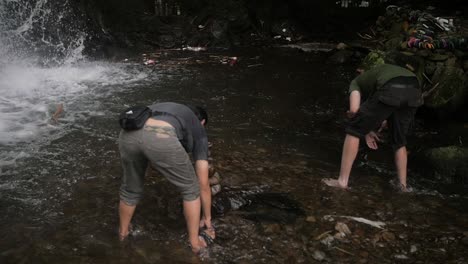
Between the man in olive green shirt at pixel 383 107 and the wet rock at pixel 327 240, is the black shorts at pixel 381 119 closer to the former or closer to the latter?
the man in olive green shirt at pixel 383 107

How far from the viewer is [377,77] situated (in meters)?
5.52

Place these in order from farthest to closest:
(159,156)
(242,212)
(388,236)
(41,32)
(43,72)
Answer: (41,32) → (43,72) → (242,212) → (388,236) → (159,156)

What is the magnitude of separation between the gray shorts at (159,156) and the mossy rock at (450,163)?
414 centimetres

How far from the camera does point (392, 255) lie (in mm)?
4441

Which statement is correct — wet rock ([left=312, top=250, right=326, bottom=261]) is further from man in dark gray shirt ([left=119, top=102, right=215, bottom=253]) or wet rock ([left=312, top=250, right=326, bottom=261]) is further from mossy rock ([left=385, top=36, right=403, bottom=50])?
mossy rock ([left=385, top=36, right=403, bottom=50])

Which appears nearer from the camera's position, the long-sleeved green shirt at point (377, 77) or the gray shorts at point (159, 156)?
the gray shorts at point (159, 156)

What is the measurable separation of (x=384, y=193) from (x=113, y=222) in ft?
11.8

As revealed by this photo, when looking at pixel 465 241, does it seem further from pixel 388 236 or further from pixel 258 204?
pixel 258 204

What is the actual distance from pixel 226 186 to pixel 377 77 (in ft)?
A: 8.21

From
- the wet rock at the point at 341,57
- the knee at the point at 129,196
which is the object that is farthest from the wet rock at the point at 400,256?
the wet rock at the point at 341,57

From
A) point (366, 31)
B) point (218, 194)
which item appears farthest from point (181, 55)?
point (218, 194)

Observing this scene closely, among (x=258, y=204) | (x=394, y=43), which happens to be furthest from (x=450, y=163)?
(x=394, y=43)

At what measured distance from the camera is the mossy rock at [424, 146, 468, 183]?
6.26m

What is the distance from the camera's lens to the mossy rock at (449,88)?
7762 millimetres
